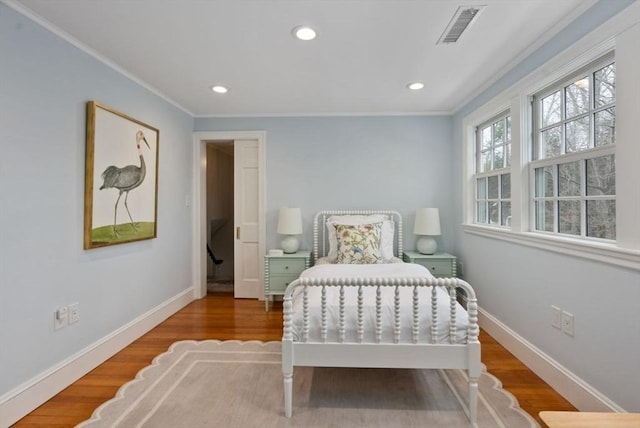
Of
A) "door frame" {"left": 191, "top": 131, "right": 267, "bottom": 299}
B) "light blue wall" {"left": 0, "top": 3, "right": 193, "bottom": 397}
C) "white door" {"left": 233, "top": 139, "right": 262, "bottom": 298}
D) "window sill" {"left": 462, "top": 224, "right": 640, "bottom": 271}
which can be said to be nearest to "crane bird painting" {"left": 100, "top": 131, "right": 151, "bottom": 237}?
"light blue wall" {"left": 0, "top": 3, "right": 193, "bottom": 397}

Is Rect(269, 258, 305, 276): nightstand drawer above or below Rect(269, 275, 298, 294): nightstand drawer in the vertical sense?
above

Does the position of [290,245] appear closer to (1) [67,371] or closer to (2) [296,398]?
(2) [296,398]

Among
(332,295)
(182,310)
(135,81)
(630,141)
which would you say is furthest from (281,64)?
(182,310)

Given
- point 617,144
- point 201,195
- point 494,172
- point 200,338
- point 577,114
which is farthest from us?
point 201,195

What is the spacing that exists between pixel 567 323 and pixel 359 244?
175cm

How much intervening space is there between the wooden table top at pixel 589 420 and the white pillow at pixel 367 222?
7.71 feet

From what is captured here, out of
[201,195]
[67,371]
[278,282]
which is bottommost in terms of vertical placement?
[67,371]

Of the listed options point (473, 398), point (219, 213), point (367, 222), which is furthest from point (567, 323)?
point (219, 213)

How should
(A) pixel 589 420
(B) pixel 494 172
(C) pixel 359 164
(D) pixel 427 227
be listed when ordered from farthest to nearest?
(C) pixel 359 164 < (D) pixel 427 227 < (B) pixel 494 172 < (A) pixel 589 420

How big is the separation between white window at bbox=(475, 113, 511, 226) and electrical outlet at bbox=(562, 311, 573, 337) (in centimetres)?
104

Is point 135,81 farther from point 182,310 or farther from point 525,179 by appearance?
point 525,179

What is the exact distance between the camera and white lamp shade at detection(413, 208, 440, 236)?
357cm

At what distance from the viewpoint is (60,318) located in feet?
6.82

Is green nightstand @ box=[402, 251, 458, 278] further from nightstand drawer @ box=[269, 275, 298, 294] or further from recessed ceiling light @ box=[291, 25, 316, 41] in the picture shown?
recessed ceiling light @ box=[291, 25, 316, 41]
